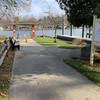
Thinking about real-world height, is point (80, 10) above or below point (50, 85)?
above

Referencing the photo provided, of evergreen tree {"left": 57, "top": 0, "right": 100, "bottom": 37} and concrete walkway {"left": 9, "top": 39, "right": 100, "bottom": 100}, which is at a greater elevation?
evergreen tree {"left": 57, "top": 0, "right": 100, "bottom": 37}

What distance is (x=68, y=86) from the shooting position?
38.7ft

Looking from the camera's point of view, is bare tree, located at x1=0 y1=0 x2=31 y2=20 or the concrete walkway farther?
bare tree, located at x1=0 y1=0 x2=31 y2=20

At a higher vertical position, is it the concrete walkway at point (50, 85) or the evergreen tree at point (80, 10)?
the evergreen tree at point (80, 10)

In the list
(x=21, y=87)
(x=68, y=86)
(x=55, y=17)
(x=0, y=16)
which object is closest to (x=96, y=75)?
(x=68, y=86)

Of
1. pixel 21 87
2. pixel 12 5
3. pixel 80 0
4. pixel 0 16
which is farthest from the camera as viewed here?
pixel 0 16

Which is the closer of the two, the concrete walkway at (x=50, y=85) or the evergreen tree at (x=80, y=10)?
the concrete walkway at (x=50, y=85)

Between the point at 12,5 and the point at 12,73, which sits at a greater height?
the point at 12,5

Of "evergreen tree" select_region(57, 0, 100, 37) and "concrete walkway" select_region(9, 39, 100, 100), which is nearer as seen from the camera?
"concrete walkway" select_region(9, 39, 100, 100)

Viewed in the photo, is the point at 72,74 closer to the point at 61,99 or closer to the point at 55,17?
the point at 61,99

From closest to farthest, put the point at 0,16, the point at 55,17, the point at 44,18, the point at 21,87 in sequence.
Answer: the point at 21,87 < the point at 0,16 < the point at 55,17 < the point at 44,18

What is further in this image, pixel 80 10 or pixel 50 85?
pixel 80 10

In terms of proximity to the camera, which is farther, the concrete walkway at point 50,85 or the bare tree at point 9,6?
the bare tree at point 9,6

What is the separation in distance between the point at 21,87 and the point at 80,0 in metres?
9.45
